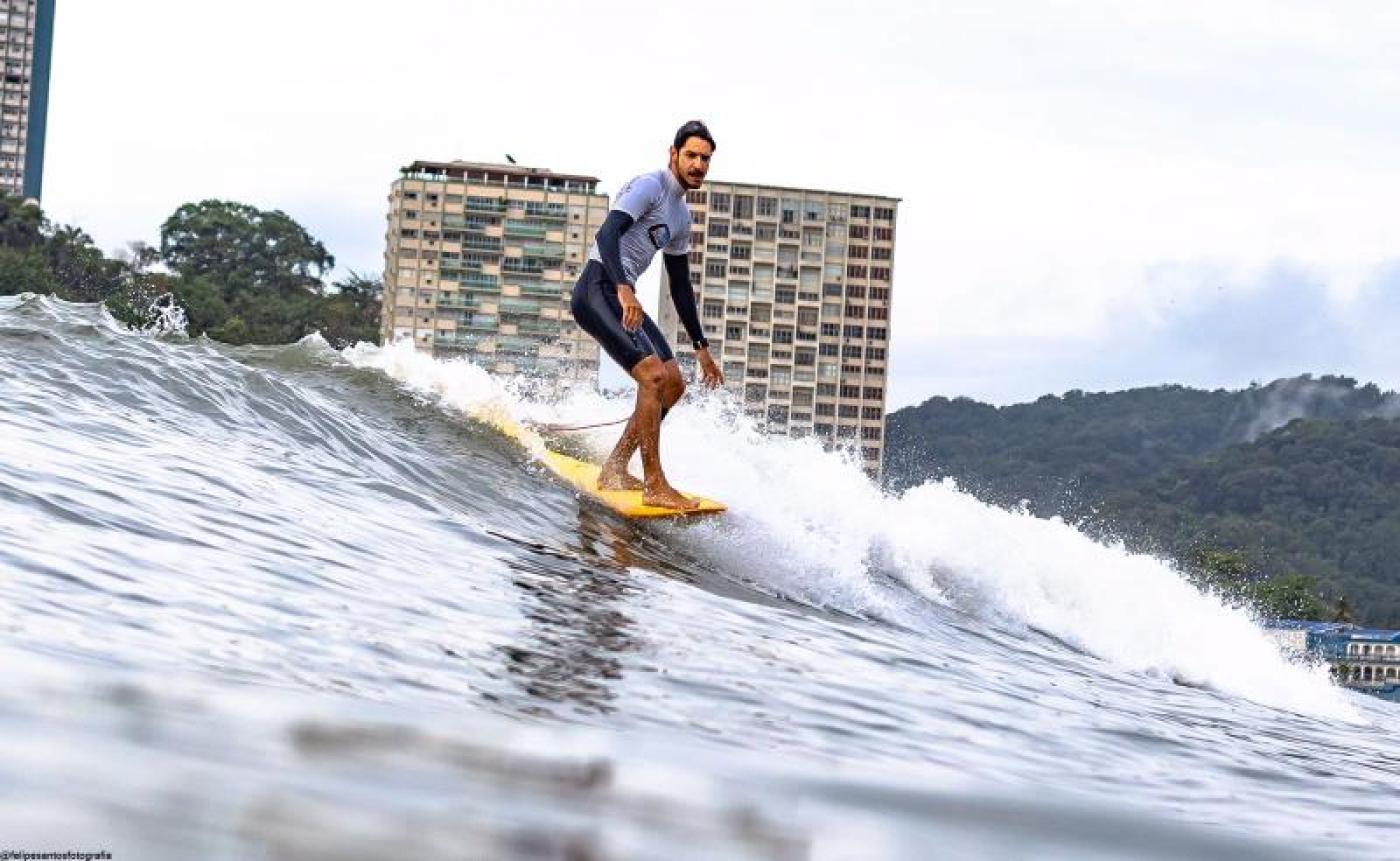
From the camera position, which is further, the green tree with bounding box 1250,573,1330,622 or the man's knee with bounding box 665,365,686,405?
the green tree with bounding box 1250,573,1330,622

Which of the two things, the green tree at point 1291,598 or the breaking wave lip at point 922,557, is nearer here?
the breaking wave lip at point 922,557

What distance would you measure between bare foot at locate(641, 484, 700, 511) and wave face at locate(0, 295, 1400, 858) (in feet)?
0.52

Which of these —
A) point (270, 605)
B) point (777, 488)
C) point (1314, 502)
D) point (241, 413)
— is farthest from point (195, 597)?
point (1314, 502)

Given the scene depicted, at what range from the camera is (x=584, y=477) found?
34.1 feet

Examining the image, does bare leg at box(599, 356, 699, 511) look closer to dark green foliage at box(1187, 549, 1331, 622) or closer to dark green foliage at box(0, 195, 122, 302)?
dark green foliage at box(1187, 549, 1331, 622)

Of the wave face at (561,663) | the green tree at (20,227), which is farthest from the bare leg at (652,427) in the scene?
the green tree at (20,227)

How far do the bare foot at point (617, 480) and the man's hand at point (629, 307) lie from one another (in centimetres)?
82

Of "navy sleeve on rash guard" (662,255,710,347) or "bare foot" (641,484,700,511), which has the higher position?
"navy sleeve on rash guard" (662,255,710,347)

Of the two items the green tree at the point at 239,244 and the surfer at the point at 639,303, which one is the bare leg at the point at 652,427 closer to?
the surfer at the point at 639,303

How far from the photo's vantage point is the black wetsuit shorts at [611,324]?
31.9 ft

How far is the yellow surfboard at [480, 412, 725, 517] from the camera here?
376 inches

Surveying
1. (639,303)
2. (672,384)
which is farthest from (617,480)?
(639,303)

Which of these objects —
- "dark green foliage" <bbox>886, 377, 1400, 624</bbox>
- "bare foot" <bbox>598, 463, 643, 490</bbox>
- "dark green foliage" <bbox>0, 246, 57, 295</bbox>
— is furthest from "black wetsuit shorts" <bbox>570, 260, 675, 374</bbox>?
"dark green foliage" <bbox>0, 246, 57, 295</bbox>

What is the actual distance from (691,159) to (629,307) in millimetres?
863
